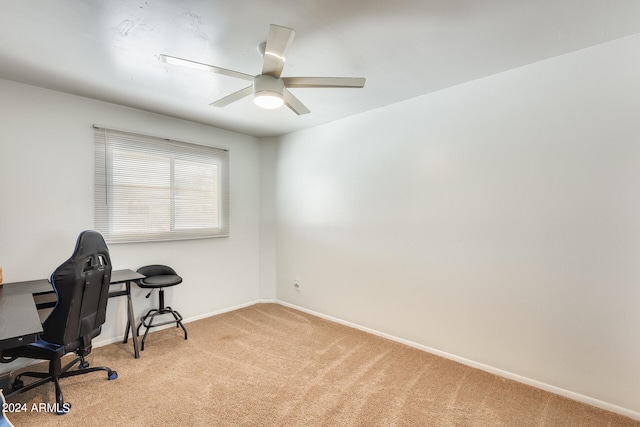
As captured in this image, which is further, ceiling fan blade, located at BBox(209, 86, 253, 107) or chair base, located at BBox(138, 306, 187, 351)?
chair base, located at BBox(138, 306, 187, 351)

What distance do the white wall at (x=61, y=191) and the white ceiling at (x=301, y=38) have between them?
0.26 m

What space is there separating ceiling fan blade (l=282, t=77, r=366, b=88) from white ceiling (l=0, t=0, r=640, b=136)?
0.27 m

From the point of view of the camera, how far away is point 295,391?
2188 millimetres

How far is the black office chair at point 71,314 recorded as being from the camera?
1.89 meters

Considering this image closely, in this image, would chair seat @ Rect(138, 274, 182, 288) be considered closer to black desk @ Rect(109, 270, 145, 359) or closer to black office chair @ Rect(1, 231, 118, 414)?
black desk @ Rect(109, 270, 145, 359)

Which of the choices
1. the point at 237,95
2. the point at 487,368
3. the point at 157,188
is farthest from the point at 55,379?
the point at 487,368

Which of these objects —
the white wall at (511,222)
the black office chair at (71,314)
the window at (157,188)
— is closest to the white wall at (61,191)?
the window at (157,188)

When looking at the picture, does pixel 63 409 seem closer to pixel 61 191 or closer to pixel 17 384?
pixel 17 384

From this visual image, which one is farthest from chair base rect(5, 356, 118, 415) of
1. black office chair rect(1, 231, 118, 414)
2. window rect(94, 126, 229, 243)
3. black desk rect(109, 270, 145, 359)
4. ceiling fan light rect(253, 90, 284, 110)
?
ceiling fan light rect(253, 90, 284, 110)

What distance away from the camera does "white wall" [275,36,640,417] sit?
1.95 meters

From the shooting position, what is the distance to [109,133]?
2998 mm

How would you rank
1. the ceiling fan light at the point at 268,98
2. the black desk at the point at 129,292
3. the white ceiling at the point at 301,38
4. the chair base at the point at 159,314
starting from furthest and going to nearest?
1. the chair base at the point at 159,314
2. the black desk at the point at 129,292
3. the ceiling fan light at the point at 268,98
4. the white ceiling at the point at 301,38

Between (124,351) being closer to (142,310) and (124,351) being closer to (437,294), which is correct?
(142,310)

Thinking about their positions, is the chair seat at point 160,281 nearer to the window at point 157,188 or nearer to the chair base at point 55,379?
the window at point 157,188
